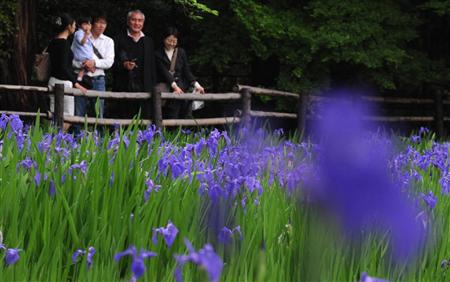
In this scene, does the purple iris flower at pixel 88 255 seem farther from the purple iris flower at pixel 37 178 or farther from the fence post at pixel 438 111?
the fence post at pixel 438 111

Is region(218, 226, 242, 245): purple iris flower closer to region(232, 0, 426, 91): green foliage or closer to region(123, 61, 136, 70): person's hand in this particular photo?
region(123, 61, 136, 70): person's hand

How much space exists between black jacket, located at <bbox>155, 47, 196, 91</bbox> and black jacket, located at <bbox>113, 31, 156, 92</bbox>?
0.22m

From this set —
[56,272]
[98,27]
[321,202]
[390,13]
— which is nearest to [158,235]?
[56,272]

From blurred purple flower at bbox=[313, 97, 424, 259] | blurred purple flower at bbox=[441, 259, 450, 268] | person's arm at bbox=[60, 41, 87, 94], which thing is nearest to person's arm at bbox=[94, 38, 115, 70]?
person's arm at bbox=[60, 41, 87, 94]

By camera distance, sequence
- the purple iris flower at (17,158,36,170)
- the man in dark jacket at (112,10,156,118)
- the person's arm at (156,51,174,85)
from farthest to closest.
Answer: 1. the person's arm at (156,51,174,85)
2. the man in dark jacket at (112,10,156,118)
3. the purple iris flower at (17,158,36,170)

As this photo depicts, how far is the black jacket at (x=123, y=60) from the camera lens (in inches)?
329

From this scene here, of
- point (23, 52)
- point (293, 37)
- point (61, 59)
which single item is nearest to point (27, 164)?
point (61, 59)

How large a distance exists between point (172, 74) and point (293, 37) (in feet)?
13.4

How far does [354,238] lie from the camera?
1.87 m

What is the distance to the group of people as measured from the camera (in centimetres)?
805

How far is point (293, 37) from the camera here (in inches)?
499

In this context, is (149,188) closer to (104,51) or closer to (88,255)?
(88,255)

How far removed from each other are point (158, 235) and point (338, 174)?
97 centimetres

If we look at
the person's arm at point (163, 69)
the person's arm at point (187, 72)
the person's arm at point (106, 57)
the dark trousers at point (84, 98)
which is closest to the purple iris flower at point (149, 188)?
the person's arm at point (106, 57)
